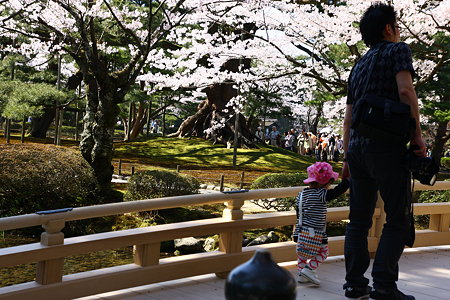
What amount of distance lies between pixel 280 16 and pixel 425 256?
937 centimetres

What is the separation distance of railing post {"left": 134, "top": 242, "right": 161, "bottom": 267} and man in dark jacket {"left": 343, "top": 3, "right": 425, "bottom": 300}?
1319 millimetres

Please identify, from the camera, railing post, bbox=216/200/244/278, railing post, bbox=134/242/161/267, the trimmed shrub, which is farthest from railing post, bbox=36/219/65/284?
the trimmed shrub

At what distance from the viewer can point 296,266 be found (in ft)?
16.2

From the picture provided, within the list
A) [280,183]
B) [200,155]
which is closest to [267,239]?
[280,183]

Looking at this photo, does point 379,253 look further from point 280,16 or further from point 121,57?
point 121,57

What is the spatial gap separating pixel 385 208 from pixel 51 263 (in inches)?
82.0

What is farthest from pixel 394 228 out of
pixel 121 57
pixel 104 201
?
pixel 121 57

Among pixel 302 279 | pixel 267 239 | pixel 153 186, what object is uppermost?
pixel 302 279

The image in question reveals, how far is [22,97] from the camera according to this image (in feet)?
63.1

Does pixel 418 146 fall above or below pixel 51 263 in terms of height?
above

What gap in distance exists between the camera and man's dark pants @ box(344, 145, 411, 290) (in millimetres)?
3613

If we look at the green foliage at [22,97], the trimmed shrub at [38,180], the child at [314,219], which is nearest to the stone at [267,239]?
the trimmed shrub at [38,180]

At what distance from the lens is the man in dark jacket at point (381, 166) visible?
3.60 meters

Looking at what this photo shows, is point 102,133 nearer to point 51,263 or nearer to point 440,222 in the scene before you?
point 440,222
